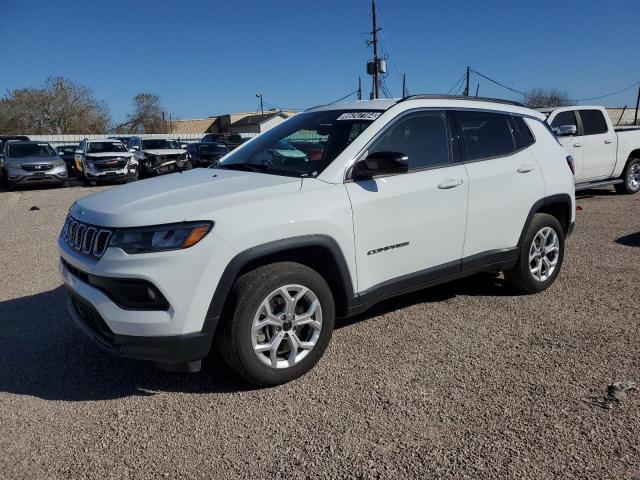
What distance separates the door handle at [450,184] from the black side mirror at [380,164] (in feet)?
1.64

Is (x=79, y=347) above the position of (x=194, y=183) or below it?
below

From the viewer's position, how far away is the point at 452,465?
2.54 meters

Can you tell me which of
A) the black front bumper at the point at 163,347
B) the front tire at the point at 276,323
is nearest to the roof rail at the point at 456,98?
the front tire at the point at 276,323

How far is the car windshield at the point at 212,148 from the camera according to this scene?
21.9 metres

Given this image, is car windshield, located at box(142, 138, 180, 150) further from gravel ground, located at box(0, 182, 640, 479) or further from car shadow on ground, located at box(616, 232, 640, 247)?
car shadow on ground, located at box(616, 232, 640, 247)

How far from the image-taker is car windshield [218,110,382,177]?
12.3ft

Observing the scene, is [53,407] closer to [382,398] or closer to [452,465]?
[382,398]

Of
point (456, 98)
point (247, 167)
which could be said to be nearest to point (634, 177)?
point (456, 98)

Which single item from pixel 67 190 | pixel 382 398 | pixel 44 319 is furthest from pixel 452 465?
pixel 67 190

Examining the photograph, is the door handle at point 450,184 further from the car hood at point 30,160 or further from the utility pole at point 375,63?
the utility pole at point 375,63

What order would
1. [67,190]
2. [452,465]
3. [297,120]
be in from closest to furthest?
[452,465], [297,120], [67,190]

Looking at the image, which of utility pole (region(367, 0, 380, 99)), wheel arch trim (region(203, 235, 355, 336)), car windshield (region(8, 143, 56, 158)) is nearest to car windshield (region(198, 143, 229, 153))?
car windshield (region(8, 143, 56, 158))

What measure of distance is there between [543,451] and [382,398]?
0.94 m

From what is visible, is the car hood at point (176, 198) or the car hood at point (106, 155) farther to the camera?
the car hood at point (106, 155)
